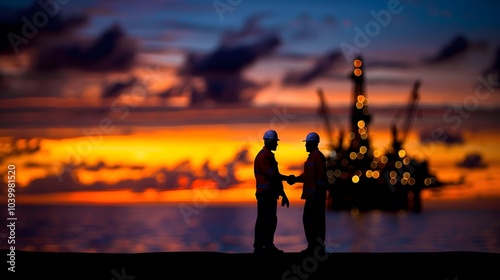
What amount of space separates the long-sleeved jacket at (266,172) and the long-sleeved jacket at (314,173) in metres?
0.65

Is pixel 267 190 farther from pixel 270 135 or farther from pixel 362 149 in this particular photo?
pixel 362 149

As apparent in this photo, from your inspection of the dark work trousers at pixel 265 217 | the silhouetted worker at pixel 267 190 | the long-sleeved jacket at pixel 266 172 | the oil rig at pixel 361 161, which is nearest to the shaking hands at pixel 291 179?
the silhouetted worker at pixel 267 190

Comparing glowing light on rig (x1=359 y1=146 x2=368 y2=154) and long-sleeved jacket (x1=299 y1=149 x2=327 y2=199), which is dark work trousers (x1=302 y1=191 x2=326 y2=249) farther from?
glowing light on rig (x1=359 y1=146 x2=368 y2=154)

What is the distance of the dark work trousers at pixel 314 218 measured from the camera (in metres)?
21.8

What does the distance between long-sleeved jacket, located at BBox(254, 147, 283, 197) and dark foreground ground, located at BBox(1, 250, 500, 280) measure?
1.66 metres

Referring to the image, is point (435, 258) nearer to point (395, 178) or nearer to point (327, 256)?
point (327, 256)

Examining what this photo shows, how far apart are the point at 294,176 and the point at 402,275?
462cm

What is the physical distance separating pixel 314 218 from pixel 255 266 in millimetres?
2293

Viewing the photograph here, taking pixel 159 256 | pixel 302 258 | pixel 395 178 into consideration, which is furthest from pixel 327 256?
pixel 395 178

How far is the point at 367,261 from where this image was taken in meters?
20.7

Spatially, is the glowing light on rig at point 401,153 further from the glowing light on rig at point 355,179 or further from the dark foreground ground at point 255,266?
the dark foreground ground at point 255,266

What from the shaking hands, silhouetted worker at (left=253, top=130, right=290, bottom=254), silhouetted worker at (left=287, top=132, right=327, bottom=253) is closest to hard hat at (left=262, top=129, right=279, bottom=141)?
silhouetted worker at (left=253, top=130, right=290, bottom=254)

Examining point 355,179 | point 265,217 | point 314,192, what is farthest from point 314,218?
point 355,179

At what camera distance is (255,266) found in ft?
66.4
